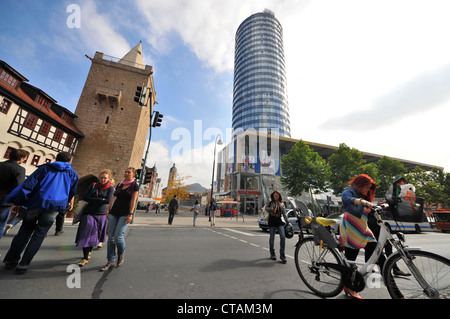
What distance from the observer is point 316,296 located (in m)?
2.51

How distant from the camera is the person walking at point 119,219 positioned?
3.18 m

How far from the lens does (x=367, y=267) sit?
229cm

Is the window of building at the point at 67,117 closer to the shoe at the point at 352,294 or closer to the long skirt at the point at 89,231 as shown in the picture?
the long skirt at the point at 89,231

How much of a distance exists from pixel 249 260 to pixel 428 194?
4716 cm

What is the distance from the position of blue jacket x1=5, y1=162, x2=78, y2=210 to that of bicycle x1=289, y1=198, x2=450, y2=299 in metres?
3.97

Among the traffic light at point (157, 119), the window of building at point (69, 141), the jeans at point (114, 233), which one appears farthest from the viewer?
the window of building at point (69, 141)

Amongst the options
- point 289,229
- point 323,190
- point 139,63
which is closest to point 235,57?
point 139,63

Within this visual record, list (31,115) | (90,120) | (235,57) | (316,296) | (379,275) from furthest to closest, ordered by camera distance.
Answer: (235,57) < (90,120) < (31,115) < (316,296) < (379,275)

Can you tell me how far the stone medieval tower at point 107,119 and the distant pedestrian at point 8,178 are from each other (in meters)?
16.6

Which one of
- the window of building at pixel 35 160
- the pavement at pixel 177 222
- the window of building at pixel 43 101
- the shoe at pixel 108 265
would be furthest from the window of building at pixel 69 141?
the shoe at pixel 108 265

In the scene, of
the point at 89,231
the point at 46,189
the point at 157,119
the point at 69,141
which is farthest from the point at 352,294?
the point at 69,141

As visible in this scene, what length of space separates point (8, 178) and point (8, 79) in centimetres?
1691

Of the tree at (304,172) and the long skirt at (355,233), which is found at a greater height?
the tree at (304,172)

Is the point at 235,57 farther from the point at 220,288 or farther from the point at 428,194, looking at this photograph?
the point at 220,288
